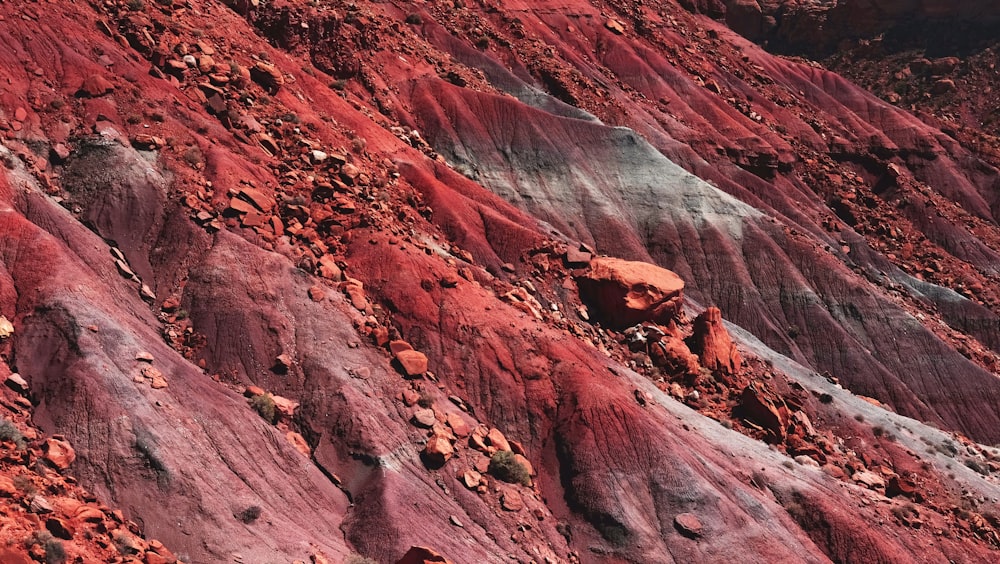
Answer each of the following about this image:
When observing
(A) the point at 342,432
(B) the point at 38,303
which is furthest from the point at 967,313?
(B) the point at 38,303

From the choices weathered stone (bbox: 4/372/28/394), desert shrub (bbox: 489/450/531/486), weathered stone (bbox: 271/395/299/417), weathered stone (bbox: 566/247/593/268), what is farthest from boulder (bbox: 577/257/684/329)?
weathered stone (bbox: 4/372/28/394)

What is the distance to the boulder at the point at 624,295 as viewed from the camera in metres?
32.2

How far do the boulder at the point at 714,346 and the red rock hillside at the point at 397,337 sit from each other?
111 millimetres

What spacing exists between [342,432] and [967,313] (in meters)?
A: 44.0

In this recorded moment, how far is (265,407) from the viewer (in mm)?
21188

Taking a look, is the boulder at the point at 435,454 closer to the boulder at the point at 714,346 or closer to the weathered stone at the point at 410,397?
the weathered stone at the point at 410,397

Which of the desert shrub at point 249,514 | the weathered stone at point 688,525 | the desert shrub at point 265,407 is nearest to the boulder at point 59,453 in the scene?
the desert shrub at point 249,514

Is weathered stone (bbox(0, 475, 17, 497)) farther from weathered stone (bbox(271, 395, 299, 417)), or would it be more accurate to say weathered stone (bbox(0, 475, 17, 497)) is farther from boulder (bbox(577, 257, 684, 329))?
boulder (bbox(577, 257, 684, 329))

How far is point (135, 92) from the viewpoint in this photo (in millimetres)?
27641

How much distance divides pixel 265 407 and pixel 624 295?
14893 mm

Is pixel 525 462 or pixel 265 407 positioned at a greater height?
pixel 265 407

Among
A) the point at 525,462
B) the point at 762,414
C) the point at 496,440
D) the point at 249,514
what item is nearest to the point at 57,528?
the point at 249,514

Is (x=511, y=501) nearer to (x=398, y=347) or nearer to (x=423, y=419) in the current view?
(x=423, y=419)

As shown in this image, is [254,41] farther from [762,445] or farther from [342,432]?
[762,445]
